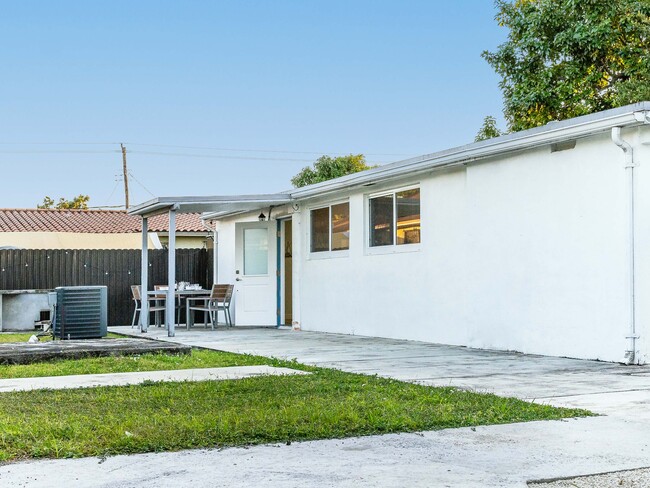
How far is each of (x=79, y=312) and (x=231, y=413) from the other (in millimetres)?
8213

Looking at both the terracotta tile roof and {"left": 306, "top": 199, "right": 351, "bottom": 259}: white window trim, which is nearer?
{"left": 306, "top": 199, "right": 351, "bottom": 259}: white window trim

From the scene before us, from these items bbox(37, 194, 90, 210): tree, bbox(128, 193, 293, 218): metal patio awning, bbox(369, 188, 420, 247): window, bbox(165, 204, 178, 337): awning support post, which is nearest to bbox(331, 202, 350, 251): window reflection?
bbox(369, 188, 420, 247): window

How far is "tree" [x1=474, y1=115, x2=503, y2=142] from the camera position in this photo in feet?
78.7

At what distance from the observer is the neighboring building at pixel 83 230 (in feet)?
104

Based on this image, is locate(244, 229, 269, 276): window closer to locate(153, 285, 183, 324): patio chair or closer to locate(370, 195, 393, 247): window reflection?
locate(153, 285, 183, 324): patio chair

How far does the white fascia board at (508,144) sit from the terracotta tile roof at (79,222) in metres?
19.7

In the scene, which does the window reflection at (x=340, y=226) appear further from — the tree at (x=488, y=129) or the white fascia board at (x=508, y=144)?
the tree at (x=488, y=129)

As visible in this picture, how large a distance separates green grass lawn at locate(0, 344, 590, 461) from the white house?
144 inches

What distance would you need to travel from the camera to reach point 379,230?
15.2 metres

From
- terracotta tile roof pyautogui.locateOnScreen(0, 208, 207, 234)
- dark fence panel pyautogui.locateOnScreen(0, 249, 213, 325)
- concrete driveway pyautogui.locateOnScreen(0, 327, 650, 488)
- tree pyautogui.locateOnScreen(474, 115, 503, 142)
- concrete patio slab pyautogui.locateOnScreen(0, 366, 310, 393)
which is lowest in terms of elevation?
concrete driveway pyautogui.locateOnScreen(0, 327, 650, 488)

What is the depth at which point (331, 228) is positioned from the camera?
16781mm

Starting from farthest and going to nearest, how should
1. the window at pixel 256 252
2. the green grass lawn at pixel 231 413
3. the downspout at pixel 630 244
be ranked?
the window at pixel 256 252
the downspout at pixel 630 244
the green grass lawn at pixel 231 413

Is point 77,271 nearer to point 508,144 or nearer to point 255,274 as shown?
point 255,274

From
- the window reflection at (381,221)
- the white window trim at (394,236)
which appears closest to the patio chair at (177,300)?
the white window trim at (394,236)
